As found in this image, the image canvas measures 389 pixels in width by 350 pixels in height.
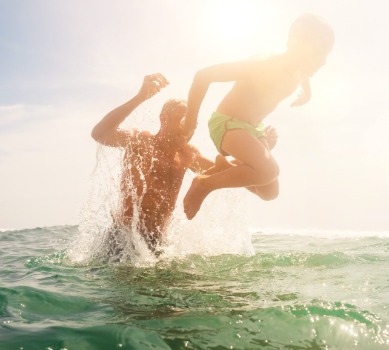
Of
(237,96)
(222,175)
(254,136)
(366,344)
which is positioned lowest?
(366,344)

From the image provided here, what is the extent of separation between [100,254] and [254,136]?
224cm

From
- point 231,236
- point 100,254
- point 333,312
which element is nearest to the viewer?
point 333,312

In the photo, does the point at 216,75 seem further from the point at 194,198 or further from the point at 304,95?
the point at 194,198

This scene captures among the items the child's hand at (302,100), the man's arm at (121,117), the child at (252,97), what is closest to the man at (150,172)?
the man's arm at (121,117)

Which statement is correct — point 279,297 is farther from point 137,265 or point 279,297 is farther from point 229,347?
point 137,265

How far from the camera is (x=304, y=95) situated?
157 inches

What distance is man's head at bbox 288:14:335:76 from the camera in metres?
3.38

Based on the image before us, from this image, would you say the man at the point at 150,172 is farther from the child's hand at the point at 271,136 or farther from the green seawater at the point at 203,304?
the child's hand at the point at 271,136

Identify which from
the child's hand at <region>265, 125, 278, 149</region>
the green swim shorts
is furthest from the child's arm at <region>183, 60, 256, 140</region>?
the child's hand at <region>265, 125, 278, 149</region>

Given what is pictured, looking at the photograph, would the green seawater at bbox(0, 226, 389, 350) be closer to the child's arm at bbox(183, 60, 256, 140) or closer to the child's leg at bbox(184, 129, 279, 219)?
the child's leg at bbox(184, 129, 279, 219)

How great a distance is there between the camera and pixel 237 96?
373 centimetres

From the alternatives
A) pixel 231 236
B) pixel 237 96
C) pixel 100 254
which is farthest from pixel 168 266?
pixel 237 96

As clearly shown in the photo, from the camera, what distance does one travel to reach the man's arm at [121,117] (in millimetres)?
4191

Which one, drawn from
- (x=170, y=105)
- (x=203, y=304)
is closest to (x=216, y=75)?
(x=170, y=105)
